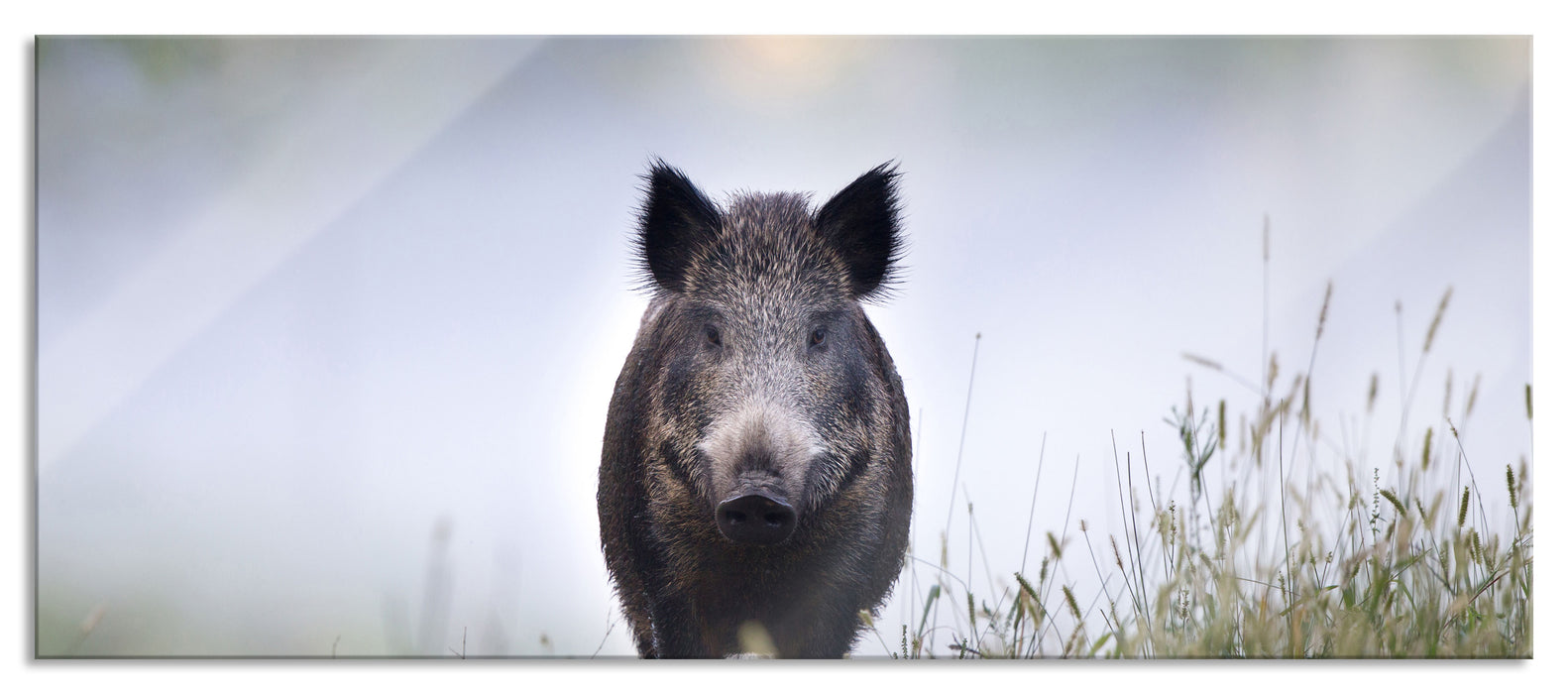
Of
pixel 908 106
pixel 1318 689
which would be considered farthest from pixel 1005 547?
pixel 908 106

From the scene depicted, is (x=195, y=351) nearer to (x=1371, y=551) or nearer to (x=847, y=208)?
(x=847, y=208)

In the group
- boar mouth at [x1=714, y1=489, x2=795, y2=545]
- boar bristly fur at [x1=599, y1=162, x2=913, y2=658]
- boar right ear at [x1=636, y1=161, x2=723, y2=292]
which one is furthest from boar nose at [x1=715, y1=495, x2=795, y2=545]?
boar right ear at [x1=636, y1=161, x2=723, y2=292]

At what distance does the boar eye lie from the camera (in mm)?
3094

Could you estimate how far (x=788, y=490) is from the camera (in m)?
2.62

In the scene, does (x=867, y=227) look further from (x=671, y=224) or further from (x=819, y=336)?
(x=671, y=224)

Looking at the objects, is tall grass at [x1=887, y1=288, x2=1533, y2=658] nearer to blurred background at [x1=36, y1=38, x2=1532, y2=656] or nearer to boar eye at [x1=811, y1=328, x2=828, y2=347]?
blurred background at [x1=36, y1=38, x2=1532, y2=656]

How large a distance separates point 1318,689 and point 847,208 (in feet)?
5.77

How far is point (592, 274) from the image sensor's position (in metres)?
3.20

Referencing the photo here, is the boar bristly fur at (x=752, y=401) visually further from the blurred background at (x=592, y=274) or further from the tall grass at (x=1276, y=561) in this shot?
the tall grass at (x=1276, y=561)

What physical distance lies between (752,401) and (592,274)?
652 mm

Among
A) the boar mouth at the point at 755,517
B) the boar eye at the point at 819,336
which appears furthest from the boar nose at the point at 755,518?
the boar eye at the point at 819,336

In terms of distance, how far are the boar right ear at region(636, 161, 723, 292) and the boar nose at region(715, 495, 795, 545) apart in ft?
2.80

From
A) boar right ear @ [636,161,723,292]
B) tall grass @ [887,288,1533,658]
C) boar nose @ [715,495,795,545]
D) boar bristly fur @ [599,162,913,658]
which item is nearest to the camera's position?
boar nose @ [715,495,795,545]
